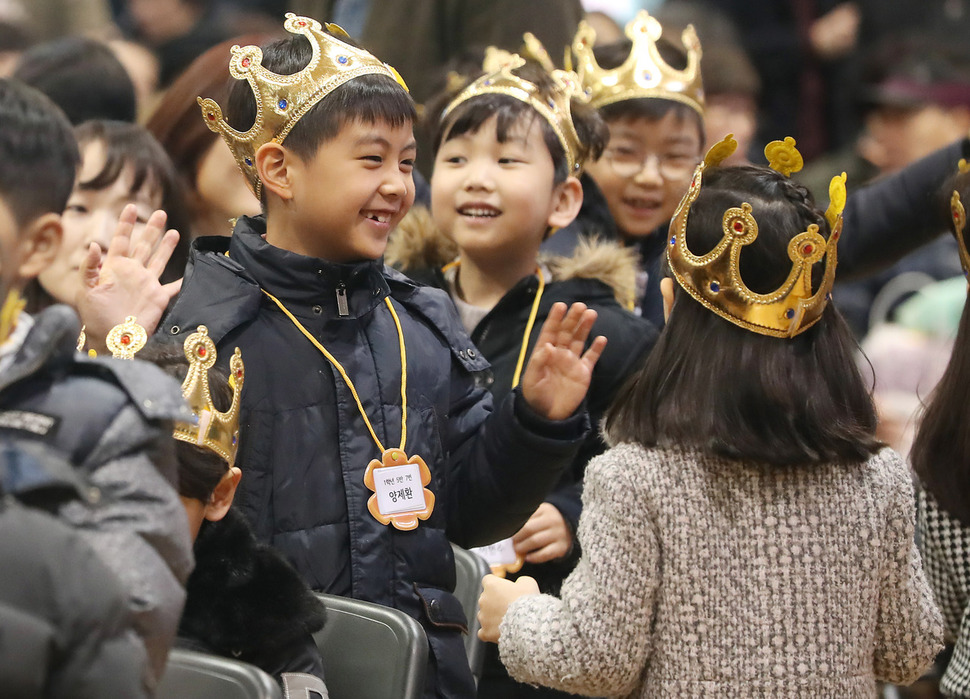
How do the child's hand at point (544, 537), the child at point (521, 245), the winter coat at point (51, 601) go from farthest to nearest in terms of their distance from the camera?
the child at point (521, 245), the child's hand at point (544, 537), the winter coat at point (51, 601)

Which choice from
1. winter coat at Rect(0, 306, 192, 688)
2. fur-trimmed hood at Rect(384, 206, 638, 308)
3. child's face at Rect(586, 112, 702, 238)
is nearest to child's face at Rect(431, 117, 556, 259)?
fur-trimmed hood at Rect(384, 206, 638, 308)

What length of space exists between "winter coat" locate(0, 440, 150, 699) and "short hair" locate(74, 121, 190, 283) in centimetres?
188

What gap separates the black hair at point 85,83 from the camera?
389cm

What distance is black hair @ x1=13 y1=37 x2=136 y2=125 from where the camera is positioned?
3893 mm

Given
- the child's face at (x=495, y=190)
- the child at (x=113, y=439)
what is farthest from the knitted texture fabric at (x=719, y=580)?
the child's face at (x=495, y=190)

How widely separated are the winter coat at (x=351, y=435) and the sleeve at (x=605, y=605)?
289 mm

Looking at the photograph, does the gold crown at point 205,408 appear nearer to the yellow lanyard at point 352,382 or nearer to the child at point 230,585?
the child at point 230,585

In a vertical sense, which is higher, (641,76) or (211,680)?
(641,76)

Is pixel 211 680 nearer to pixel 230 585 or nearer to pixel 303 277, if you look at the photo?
pixel 230 585

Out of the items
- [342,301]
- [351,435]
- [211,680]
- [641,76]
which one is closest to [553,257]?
[641,76]

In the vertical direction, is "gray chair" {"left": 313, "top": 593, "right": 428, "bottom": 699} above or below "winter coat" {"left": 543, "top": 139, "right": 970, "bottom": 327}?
below

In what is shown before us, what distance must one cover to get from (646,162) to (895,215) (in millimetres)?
689

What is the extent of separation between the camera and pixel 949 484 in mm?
2637

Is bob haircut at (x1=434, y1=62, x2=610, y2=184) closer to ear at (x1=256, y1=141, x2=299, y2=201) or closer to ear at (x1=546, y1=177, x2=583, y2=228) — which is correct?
ear at (x1=546, y1=177, x2=583, y2=228)
